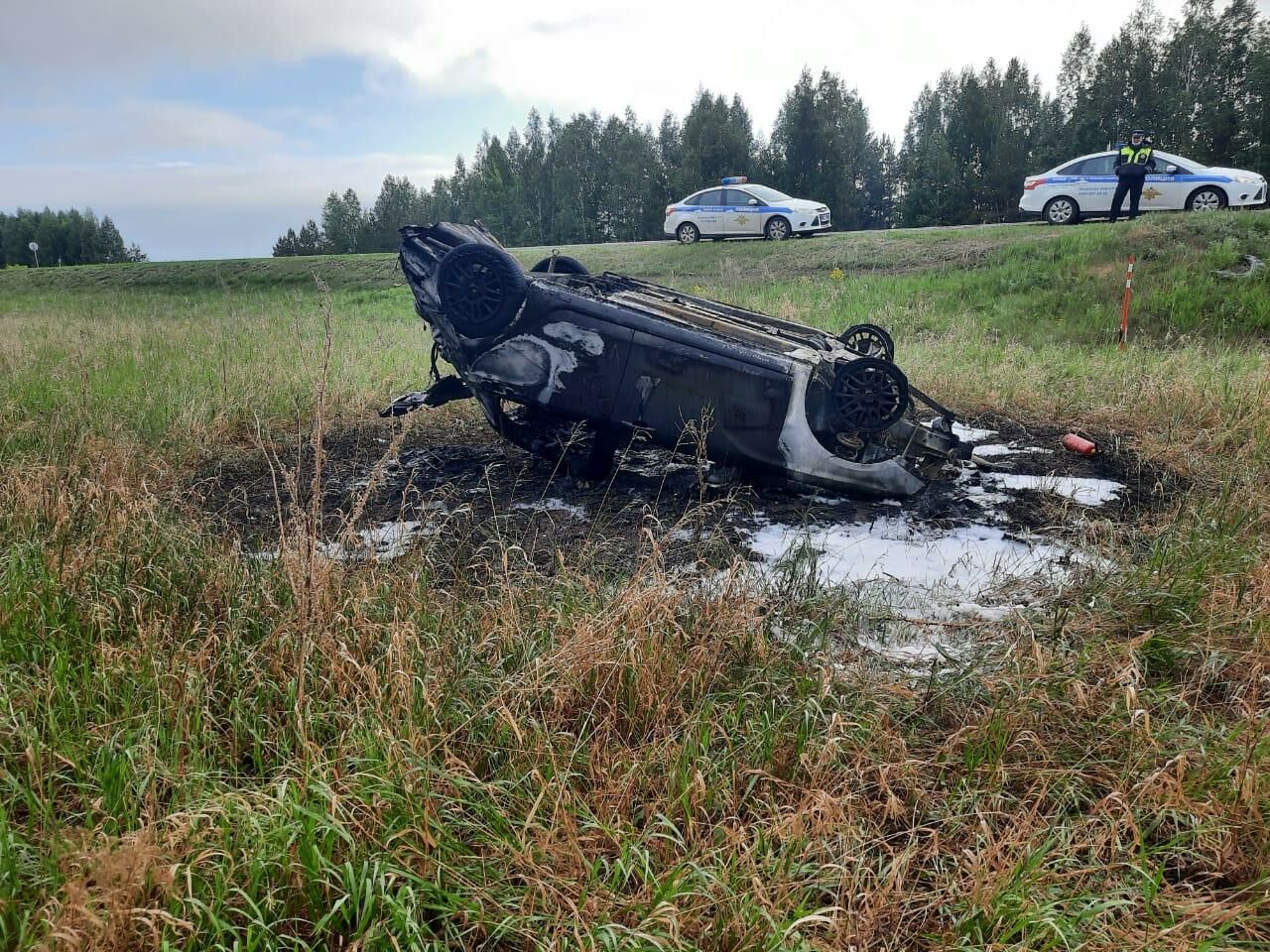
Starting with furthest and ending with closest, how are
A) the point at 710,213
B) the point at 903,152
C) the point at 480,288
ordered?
the point at 903,152 → the point at 710,213 → the point at 480,288

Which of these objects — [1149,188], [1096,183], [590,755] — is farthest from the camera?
[1096,183]

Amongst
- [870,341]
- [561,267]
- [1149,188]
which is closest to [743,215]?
[1149,188]

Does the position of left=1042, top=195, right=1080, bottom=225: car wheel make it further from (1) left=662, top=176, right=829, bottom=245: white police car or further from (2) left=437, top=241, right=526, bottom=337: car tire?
(2) left=437, top=241, right=526, bottom=337: car tire

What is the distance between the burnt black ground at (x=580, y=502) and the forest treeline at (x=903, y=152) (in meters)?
30.4

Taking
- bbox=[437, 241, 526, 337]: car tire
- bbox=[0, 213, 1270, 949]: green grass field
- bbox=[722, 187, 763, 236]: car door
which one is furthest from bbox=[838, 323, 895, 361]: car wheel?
bbox=[722, 187, 763, 236]: car door

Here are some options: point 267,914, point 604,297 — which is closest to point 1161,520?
point 604,297

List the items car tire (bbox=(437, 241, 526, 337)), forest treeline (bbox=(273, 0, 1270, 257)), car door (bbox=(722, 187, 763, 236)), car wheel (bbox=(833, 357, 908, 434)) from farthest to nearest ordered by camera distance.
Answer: forest treeline (bbox=(273, 0, 1270, 257)), car door (bbox=(722, 187, 763, 236)), car tire (bbox=(437, 241, 526, 337)), car wheel (bbox=(833, 357, 908, 434))

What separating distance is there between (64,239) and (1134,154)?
67142 mm

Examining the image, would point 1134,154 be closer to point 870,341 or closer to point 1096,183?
point 1096,183

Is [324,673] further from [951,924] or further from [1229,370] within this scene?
[1229,370]

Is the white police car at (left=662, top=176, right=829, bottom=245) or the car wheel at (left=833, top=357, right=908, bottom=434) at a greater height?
the white police car at (left=662, top=176, right=829, bottom=245)

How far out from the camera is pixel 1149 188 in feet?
50.2

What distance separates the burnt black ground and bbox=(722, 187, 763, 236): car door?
526 inches

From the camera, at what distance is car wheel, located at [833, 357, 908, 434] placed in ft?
15.7
